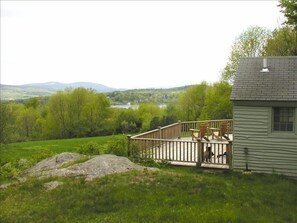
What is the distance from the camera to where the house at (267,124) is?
46.0ft

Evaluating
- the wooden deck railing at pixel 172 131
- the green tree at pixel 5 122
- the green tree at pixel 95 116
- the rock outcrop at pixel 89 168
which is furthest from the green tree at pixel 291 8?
the green tree at pixel 95 116

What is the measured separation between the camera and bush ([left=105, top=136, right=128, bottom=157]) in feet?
54.4

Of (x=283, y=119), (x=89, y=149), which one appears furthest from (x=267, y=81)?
(x=89, y=149)

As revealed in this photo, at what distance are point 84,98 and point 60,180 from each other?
5264 centimetres

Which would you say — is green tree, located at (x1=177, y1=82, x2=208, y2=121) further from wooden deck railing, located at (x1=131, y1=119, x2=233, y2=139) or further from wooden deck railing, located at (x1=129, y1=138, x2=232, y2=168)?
wooden deck railing, located at (x1=129, y1=138, x2=232, y2=168)

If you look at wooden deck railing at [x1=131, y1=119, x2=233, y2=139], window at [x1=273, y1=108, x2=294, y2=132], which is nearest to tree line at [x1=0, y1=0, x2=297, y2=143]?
wooden deck railing at [x1=131, y1=119, x2=233, y2=139]

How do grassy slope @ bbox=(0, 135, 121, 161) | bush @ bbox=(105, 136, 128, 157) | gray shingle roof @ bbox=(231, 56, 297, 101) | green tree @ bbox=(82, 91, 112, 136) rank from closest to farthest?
gray shingle roof @ bbox=(231, 56, 297, 101)
bush @ bbox=(105, 136, 128, 157)
grassy slope @ bbox=(0, 135, 121, 161)
green tree @ bbox=(82, 91, 112, 136)

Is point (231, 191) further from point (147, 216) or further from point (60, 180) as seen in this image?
point (60, 180)

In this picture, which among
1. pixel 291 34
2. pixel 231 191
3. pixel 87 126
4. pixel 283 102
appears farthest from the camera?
pixel 87 126

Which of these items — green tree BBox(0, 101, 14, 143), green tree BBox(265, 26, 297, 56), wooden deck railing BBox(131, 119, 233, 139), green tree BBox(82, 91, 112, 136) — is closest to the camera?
wooden deck railing BBox(131, 119, 233, 139)

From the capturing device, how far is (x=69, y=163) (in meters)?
14.6

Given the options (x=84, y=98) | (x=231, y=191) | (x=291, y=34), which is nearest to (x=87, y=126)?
(x=84, y=98)

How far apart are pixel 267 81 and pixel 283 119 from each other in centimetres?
180

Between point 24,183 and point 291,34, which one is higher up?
point 291,34
